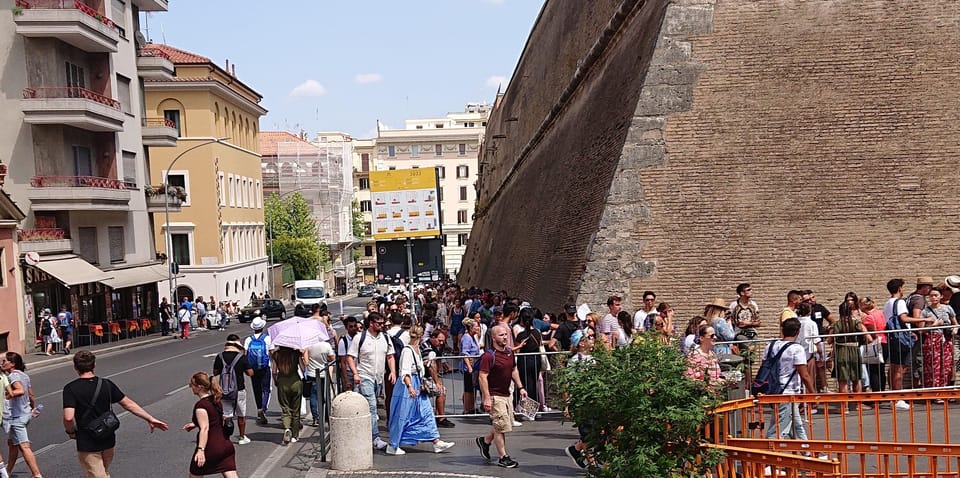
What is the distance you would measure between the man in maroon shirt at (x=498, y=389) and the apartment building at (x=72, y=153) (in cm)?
2139

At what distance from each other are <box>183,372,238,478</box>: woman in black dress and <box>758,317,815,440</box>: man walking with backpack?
4.80 meters

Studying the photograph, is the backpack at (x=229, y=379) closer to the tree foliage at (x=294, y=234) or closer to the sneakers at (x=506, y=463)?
the sneakers at (x=506, y=463)

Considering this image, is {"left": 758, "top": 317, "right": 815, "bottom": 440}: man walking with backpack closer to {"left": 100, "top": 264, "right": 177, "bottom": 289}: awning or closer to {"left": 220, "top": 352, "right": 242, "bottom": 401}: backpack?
{"left": 220, "top": 352, "right": 242, "bottom": 401}: backpack

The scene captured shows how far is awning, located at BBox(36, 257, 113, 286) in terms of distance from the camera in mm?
29359

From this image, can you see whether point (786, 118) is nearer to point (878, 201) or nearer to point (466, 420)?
point (878, 201)

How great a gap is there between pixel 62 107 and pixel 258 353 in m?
21.9

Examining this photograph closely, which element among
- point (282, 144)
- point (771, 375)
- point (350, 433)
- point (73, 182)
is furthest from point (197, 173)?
point (771, 375)

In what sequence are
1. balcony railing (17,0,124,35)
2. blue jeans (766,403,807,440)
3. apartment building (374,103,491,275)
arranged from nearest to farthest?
blue jeans (766,403,807,440) < balcony railing (17,0,124,35) < apartment building (374,103,491,275)

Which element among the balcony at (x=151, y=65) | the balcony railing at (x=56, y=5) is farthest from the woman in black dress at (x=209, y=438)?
the balcony at (x=151, y=65)

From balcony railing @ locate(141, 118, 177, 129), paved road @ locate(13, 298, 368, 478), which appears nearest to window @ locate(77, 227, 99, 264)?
balcony railing @ locate(141, 118, 177, 129)

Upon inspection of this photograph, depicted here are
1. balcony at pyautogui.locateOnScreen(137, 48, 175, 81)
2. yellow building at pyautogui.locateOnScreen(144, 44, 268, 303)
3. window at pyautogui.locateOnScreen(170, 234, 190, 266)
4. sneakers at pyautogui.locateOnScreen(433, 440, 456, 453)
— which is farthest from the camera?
window at pyautogui.locateOnScreen(170, 234, 190, 266)

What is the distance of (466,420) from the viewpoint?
12.9 meters

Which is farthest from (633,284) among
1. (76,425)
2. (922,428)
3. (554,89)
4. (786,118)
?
(554,89)

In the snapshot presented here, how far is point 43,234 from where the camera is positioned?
1196 inches
